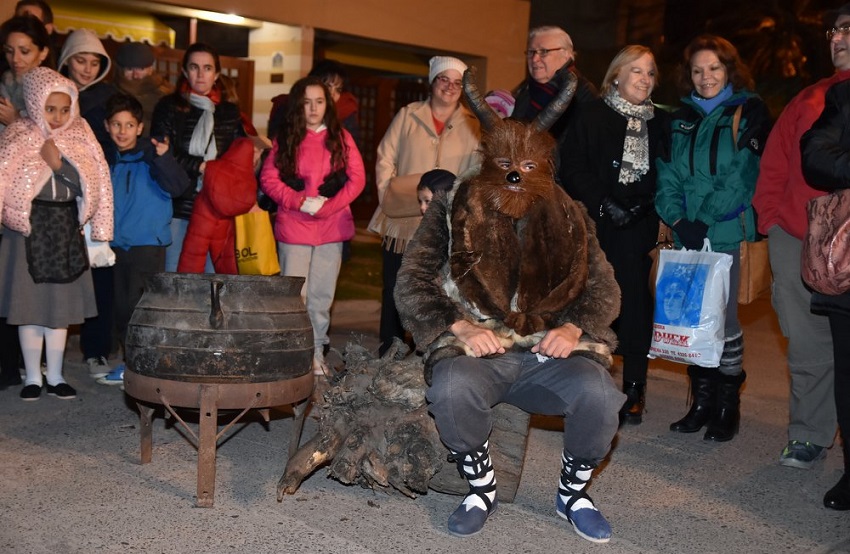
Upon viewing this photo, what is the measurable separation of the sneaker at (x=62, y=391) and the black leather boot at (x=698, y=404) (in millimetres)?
3668

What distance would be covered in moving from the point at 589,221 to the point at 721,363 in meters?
1.78

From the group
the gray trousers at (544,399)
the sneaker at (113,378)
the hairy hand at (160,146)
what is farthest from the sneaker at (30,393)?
the gray trousers at (544,399)

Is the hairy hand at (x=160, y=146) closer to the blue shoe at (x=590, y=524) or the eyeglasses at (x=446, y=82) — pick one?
the eyeglasses at (x=446, y=82)

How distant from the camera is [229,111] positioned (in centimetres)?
698

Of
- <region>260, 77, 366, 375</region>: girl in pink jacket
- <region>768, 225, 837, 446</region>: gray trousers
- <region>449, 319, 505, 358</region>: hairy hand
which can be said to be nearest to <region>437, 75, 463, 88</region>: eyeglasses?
<region>260, 77, 366, 375</region>: girl in pink jacket

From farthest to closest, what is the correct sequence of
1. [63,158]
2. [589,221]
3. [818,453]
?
1. [63,158]
2. [818,453]
3. [589,221]

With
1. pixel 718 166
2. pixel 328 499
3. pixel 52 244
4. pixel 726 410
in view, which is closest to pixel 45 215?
pixel 52 244

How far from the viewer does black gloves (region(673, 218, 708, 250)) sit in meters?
5.88

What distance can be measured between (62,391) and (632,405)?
3485mm

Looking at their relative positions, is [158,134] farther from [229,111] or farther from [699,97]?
[699,97]

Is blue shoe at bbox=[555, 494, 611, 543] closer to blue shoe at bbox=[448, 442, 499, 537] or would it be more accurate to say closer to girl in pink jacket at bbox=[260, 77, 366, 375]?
blue shoe at bbox=[448, 442, 499, 537]

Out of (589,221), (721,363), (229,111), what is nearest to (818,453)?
(721,363)

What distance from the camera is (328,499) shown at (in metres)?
4.66

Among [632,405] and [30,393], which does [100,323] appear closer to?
[30,393]
